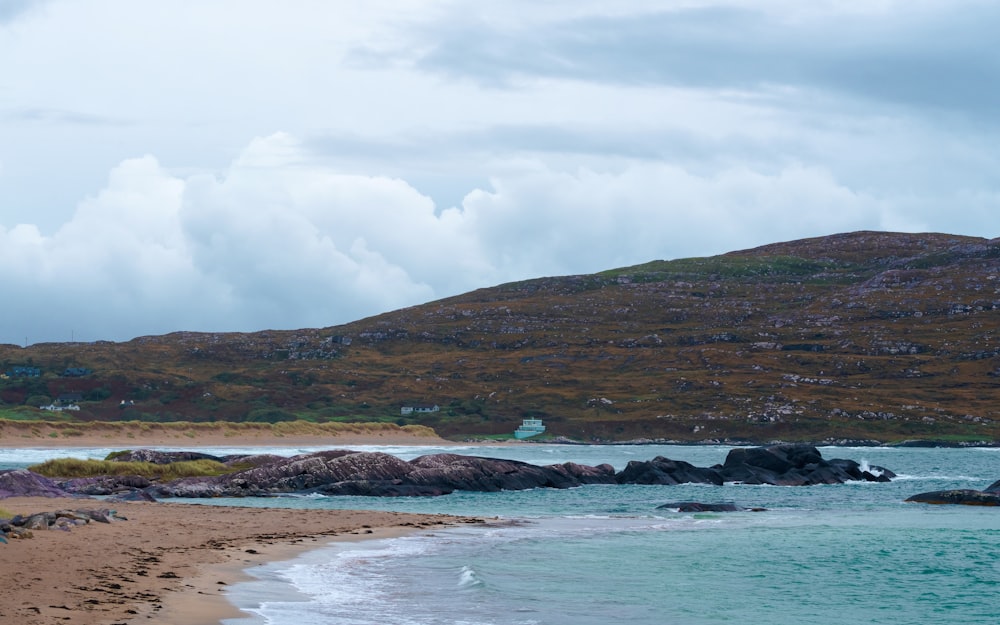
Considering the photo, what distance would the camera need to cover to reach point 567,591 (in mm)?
25766

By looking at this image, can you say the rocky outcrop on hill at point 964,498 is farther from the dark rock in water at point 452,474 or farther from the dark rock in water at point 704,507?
the dark rock in water at point 452,474

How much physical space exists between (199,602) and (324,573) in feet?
20.9

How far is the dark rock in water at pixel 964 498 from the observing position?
53219 mm

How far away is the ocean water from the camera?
23062 mm

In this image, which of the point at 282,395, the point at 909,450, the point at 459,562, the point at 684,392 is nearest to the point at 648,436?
the point at 684,392

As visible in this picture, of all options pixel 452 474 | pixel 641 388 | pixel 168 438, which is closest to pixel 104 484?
pixel 452 474

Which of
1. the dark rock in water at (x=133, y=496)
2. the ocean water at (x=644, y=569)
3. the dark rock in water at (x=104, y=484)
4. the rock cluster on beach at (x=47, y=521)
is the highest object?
the rock cluster on beach at (x=47, y=521)

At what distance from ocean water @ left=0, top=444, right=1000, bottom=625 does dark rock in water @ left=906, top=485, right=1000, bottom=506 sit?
1.77 m

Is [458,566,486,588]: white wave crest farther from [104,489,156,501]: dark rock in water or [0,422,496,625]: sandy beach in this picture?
[104,489,156,501]: dark rock in water

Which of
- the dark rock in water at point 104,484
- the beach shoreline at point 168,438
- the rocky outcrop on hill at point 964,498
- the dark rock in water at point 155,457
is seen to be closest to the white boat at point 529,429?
the beach shoreline at point 168,438

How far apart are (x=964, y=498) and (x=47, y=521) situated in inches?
1704

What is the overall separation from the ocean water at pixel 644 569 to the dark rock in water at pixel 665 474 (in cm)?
1341

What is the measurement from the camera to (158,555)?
27094 millimetres

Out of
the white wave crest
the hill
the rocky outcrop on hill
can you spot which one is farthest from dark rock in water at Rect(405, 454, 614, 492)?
the hill
